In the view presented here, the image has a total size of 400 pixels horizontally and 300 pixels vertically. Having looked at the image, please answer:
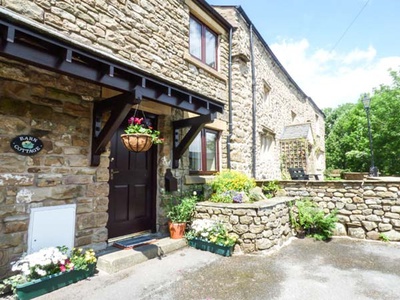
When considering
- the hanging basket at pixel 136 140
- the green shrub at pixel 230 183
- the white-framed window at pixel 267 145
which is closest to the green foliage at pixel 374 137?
the white-framed window at pixel 267 145

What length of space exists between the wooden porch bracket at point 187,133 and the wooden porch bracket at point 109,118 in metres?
1.73

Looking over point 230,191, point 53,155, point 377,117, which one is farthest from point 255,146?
point 377,117

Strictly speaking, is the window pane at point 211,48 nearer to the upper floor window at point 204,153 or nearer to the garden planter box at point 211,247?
the upper floor window at point 204,153

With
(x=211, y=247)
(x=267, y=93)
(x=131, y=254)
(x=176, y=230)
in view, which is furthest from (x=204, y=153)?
(x=267, y=93)

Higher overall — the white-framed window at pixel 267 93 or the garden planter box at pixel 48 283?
the white-framed window at pixel 267 93

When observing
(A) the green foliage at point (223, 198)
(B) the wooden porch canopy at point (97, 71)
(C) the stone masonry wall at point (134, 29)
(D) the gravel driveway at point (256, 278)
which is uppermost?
(C) the stone masonry wall at point (134, 29)

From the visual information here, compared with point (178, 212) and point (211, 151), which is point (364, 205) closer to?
point (211, 151)

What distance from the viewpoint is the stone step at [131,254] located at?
350 centimetres

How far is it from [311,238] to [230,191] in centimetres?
223

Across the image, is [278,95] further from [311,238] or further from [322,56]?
[311,238]

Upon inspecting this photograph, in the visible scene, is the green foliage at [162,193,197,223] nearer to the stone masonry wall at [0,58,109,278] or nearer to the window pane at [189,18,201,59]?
the stone masonry wall at [0,58,109,278]

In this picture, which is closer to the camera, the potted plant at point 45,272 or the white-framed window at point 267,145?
the potted plant at point 45,272

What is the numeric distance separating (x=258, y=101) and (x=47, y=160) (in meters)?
7.54

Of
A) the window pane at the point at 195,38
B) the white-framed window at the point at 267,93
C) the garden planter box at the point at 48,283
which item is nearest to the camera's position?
the garden planter box at the point at 48,283
